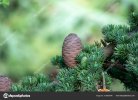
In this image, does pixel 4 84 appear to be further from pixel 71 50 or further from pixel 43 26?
pixel 43 26

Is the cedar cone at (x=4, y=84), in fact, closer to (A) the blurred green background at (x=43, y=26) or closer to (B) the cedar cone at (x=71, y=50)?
(B) the cedar cone at (x=71, y=50)

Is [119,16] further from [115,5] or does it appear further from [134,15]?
[134,15]

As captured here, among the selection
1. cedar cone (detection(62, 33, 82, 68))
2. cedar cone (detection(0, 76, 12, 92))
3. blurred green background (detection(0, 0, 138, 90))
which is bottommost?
cedar cone (detection(0, 76, 12, 92))

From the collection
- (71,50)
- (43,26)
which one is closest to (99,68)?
(71,50)

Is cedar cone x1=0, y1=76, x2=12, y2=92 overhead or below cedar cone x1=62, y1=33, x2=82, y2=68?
below

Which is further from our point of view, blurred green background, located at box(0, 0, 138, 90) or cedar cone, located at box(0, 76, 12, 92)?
blurred green background, located at box(0, 0, 138, 90)

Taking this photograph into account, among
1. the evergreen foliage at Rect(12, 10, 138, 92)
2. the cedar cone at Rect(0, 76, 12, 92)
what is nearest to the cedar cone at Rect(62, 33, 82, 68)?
the evergreen foliage at Rect(12, 10, 138, 92)

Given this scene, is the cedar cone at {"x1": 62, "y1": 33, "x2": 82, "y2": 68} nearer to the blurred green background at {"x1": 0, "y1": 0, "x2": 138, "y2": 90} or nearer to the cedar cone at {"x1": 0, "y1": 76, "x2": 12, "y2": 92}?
the cedar cone at {"x1": 0, "y1": 76, "x2": 12, "y2": 92}
